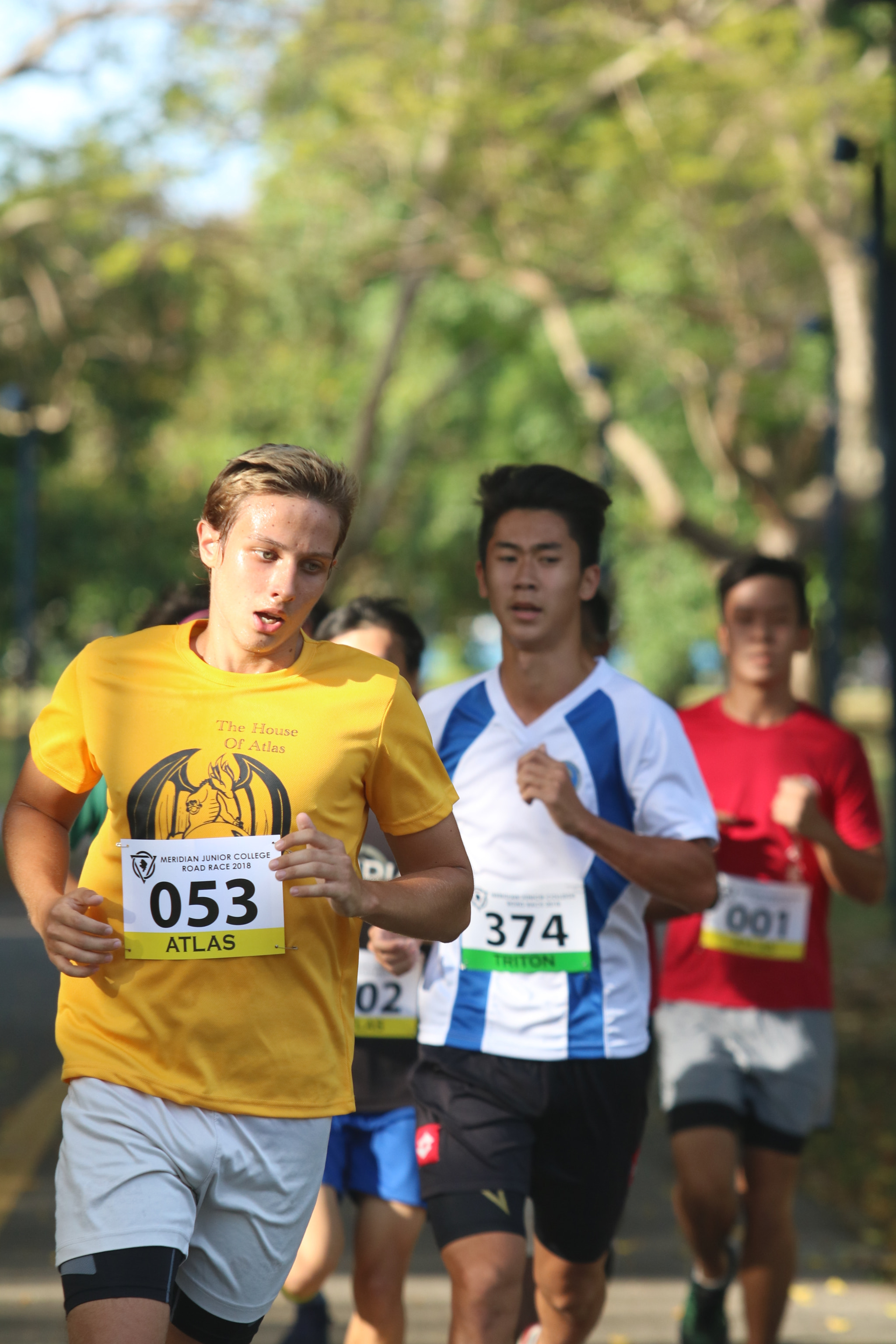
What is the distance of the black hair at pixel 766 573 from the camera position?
4.96 metres

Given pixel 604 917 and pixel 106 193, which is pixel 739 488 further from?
pixel 604 917

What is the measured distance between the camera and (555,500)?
159 inches

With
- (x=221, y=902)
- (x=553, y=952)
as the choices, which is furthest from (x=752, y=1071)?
(x=221, y=902)

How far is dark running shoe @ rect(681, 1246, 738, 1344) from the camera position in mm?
4730

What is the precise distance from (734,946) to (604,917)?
1131mm

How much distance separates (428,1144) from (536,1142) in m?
0.25

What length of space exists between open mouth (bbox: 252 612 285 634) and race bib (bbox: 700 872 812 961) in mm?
2314

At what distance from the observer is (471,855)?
387 centimetres

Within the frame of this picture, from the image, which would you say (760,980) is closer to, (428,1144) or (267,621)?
(428,1144)

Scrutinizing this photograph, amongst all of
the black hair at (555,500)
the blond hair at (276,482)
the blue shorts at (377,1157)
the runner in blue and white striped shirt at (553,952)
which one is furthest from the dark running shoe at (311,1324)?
the blond hair at (276,482)

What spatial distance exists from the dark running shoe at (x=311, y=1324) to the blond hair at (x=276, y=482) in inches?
103

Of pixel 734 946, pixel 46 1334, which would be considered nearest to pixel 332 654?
pixel 734 946

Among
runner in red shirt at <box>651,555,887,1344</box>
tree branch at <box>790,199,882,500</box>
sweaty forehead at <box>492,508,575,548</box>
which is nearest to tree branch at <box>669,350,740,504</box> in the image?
tree branch at <box>790,199,882,500</box>

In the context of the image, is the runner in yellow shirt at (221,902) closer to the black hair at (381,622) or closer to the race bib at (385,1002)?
the race bib at (385,1002)
